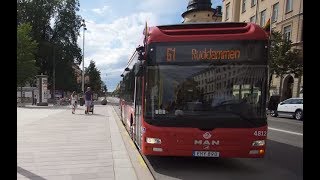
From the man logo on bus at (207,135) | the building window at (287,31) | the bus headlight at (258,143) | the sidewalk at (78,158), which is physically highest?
the building window at (287,31)

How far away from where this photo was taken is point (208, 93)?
7508mm

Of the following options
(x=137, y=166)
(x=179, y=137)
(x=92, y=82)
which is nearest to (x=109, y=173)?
(x=137, y=166)

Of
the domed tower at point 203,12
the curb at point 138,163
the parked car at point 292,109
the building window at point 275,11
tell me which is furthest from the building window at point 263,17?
the curb at point 138,163

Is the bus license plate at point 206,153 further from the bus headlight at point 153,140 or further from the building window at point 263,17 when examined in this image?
the building window at point 263,17

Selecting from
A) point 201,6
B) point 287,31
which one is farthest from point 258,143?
point 201,6

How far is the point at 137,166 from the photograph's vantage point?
7973mm

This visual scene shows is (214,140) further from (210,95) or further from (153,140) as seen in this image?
(153,140)

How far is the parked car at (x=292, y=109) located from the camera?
25.6 metres

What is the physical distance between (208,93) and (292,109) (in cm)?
2049

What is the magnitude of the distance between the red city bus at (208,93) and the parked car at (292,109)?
19374mm

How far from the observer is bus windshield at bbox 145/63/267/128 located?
7.43 metres

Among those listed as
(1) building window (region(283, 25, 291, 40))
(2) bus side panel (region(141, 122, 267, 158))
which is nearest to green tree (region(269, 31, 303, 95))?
(1) building window (region(283, 25, 291, 40))
